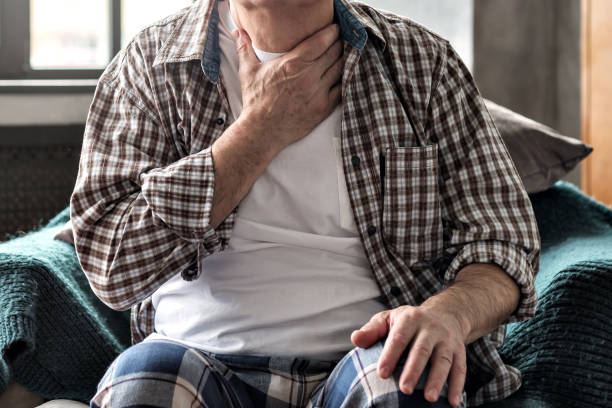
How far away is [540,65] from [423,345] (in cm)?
233

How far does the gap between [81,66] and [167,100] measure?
1.31 m

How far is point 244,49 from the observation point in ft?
3.82

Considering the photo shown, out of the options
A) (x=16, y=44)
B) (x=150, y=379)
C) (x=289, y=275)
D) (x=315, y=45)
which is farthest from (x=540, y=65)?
(x=150, y=379)

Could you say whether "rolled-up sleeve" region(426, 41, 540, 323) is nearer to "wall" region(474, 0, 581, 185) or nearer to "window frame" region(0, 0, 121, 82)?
"window frame" region(0, 0, 121, 82)

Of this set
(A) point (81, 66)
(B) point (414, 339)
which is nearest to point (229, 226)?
(B) point (414, 339)

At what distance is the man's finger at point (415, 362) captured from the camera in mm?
873

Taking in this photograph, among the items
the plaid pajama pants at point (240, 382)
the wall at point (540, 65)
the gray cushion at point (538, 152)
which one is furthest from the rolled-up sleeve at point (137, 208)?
the wall at point (540, 65)

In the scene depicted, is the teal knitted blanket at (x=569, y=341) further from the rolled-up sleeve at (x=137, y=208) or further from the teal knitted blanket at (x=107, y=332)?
the rolled-up sleeve at (x=137, y=208)

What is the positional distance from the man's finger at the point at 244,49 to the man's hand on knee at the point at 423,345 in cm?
45

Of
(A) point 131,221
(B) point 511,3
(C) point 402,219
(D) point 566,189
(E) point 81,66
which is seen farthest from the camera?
(B) point 511,3

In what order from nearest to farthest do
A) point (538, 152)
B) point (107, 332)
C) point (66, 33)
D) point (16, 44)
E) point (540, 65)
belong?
1. point (107, 332)
2. point (538, 152)
3. point (16, 44)
4. point (66, 33)
5. point (540, 65)

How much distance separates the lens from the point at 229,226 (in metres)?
1.11

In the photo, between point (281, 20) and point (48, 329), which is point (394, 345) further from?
point (48, 329)

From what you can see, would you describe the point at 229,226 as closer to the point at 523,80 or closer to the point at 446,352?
the point at 446,352
